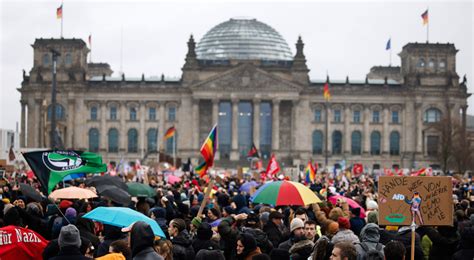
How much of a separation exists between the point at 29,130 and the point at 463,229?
8693cm

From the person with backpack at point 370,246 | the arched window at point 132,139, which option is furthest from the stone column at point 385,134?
the person with backpack at point 370,246

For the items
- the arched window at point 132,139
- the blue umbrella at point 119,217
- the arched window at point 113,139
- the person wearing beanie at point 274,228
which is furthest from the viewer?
the arched window at point 113,139

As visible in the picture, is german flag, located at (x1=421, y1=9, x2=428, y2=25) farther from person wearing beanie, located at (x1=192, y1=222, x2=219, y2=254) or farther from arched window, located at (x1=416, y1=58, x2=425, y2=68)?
person wearing beanie, located at (x1=192, y1=222, x2=219, y2=254)

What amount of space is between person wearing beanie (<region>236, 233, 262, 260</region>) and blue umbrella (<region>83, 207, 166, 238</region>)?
4.15ft

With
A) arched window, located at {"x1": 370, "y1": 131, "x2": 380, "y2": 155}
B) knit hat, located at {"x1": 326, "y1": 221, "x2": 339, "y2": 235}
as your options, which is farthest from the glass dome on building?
knit hat, located at {"x1": 326, "y1": 221, "x2": 339, "y2": 235}

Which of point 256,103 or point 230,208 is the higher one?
point 256,103

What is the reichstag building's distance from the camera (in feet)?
310

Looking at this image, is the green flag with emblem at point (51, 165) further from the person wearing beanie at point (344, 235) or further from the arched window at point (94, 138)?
the arched window at point (94, 138)

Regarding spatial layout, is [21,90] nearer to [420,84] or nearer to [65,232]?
[420,84]

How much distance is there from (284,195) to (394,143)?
82.9 meters

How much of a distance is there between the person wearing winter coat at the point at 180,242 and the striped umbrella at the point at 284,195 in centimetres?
414

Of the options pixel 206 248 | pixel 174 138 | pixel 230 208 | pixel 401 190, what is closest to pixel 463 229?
pixel 401 190

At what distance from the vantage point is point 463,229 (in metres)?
12.6

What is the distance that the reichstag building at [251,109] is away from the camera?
94375 mm
